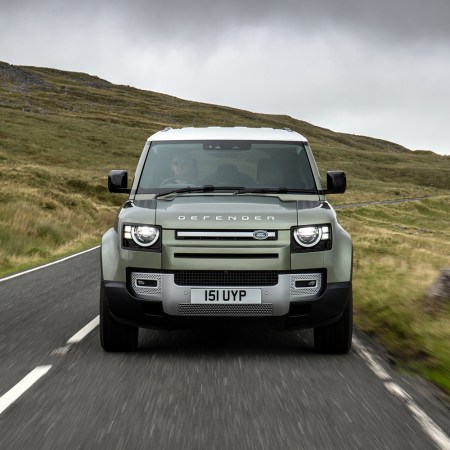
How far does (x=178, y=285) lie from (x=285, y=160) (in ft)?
7.15

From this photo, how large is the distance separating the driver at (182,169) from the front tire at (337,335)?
2062 mm

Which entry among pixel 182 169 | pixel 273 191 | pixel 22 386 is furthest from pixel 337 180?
pixel 22 386

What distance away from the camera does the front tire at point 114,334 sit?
6012 millimetres

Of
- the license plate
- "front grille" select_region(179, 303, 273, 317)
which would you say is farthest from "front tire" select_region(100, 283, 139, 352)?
the license plate

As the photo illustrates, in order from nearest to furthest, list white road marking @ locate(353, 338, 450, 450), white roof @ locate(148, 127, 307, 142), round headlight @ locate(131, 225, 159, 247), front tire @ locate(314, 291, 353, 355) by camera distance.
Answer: white road marking @ locate(353, 338, 450, 450)
round headlight @ locate(131, 225, 159, 247)
front tire @ locate(314, 291, 353, 355)
white roof @ locate(148, 127, 307, 142)

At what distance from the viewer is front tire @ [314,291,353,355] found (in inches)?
236

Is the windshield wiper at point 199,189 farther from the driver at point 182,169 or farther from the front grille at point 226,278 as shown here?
the front grille at point 226,278

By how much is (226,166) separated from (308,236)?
170 centimetres

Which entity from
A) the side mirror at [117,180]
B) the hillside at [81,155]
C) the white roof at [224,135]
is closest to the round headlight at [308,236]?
the white roof at [224,135]

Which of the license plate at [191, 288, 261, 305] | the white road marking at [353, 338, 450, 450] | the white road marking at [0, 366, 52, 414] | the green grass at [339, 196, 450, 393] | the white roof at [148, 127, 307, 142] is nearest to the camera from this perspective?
the white road marking at [353, 338, 450, 450]

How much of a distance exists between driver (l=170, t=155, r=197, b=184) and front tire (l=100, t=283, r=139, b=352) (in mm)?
1541

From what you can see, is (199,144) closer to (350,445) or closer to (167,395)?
(167,395)

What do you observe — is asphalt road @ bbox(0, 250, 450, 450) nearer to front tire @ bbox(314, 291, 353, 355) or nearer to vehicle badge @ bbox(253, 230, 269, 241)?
front tire @ bbox(314, 291, 353, 355)

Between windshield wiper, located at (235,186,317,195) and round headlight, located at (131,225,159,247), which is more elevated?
windshield wiper, located at (235,186,317,195)
